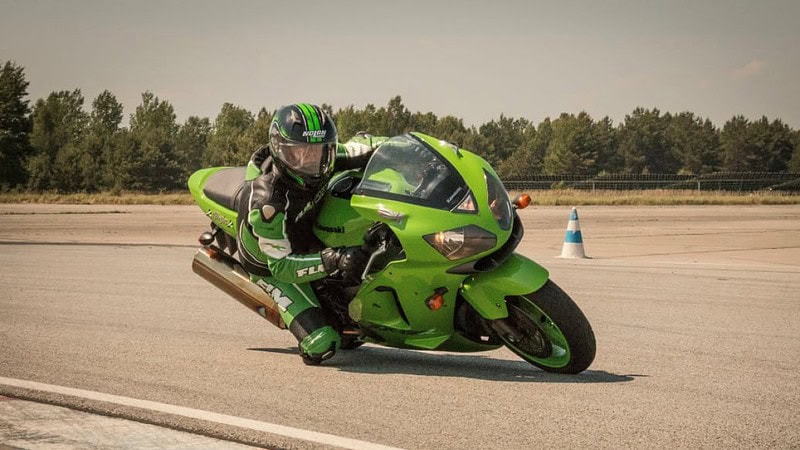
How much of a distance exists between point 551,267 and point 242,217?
782 centimetres

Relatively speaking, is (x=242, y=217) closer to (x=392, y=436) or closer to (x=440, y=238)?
(x=440, y=238)

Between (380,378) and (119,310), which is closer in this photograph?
(380,378)

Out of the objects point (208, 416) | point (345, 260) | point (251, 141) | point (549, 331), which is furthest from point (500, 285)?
point (251, 141)

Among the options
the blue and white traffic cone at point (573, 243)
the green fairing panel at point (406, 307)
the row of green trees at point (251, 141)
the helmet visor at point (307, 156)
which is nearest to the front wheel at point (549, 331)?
the green fairing panel at point (406, 307)

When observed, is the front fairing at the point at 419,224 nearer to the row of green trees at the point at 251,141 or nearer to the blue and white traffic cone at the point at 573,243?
the blue and white traffic cone at the point at 573,243

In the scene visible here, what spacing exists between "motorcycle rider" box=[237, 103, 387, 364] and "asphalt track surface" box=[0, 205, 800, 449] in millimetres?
326

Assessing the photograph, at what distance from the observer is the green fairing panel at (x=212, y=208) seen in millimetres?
7344

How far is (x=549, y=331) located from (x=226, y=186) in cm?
275

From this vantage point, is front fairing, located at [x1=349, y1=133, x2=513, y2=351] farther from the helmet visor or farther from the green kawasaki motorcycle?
the helmet visor

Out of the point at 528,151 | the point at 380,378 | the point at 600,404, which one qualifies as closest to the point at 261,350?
the point at 380,378

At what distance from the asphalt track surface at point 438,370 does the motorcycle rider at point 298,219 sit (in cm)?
33

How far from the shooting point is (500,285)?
18.8ft

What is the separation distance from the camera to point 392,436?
177 inches

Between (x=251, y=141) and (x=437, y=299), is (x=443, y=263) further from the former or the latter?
(x=251, y=141)
